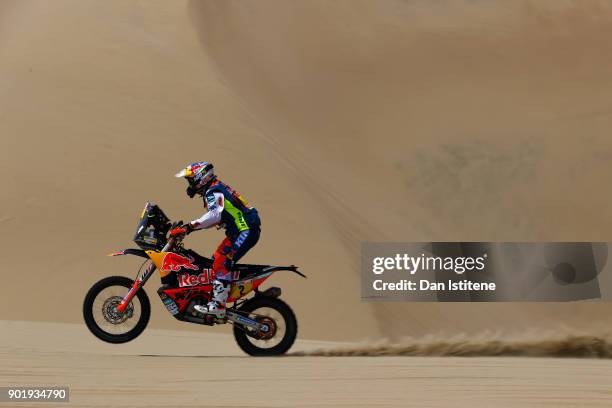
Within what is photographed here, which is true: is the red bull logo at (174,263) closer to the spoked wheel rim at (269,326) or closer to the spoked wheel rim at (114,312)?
the spoked wheel rim at (114,312)

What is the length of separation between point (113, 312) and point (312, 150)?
554 inches

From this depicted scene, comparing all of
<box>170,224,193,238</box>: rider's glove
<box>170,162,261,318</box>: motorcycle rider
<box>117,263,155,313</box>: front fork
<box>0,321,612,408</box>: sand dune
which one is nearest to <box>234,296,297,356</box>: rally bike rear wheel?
<box>170,162,261,318</box>: motorcycle rider

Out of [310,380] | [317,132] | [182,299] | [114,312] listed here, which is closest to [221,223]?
[182,299]

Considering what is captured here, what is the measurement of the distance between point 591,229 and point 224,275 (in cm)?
1620

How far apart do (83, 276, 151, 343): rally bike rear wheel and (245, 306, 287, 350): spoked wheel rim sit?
1199 mm

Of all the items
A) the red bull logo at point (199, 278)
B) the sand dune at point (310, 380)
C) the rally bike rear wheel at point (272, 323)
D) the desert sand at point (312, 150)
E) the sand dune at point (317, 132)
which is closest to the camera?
the sand dune at point (310, 380)

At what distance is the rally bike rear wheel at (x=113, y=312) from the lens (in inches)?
447

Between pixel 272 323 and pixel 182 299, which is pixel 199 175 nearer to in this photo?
pixel 182 299

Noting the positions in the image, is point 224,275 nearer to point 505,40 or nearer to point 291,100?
point 291,100

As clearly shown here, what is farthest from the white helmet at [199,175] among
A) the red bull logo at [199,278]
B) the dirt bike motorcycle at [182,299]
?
the red bull logo at [199,278]

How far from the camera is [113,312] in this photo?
37.2ft

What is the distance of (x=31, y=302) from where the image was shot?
18.5 metres

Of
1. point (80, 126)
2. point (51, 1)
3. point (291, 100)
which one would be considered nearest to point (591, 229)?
point (291, 100)

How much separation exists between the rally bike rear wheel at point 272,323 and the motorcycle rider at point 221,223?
32 centimetres
